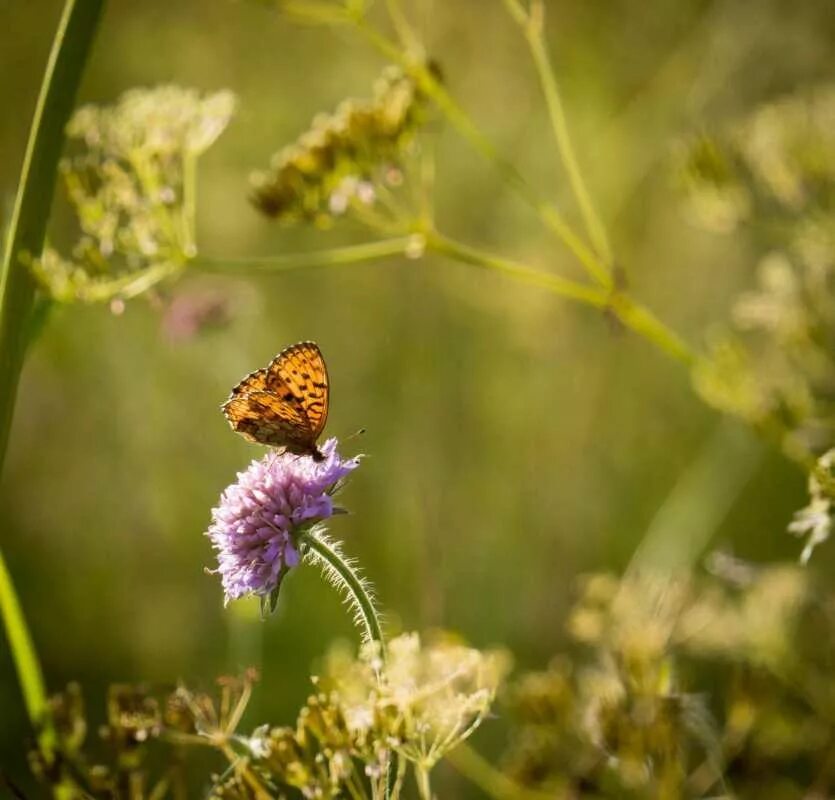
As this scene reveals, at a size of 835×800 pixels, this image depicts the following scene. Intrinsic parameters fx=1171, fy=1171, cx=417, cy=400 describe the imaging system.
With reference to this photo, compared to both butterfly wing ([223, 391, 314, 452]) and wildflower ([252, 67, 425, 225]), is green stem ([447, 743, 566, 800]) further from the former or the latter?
wildflower ([252, 67, 425, 225])

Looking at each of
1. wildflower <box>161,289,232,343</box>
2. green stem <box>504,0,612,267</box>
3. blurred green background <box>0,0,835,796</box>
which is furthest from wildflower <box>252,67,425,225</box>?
blurred green background <box>0,0,835,796</box>

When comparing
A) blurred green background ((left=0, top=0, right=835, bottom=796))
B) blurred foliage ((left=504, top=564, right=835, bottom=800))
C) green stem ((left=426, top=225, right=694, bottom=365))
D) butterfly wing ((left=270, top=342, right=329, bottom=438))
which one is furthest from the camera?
blurred green background ((left=0, top=0, right=835, bottom=796))

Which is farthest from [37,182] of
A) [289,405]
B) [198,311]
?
[198,311]

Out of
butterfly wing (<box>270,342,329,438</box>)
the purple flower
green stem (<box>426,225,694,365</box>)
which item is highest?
green stem (<box>426,225,694,365</box>)

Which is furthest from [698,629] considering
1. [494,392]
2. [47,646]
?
[47,646]

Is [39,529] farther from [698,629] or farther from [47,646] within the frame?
[698,629]

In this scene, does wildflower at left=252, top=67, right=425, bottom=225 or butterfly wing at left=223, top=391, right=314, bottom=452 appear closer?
butterfly wing at left=223, top=391, right=314, bottom=452

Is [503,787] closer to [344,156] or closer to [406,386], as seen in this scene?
[344,156]
